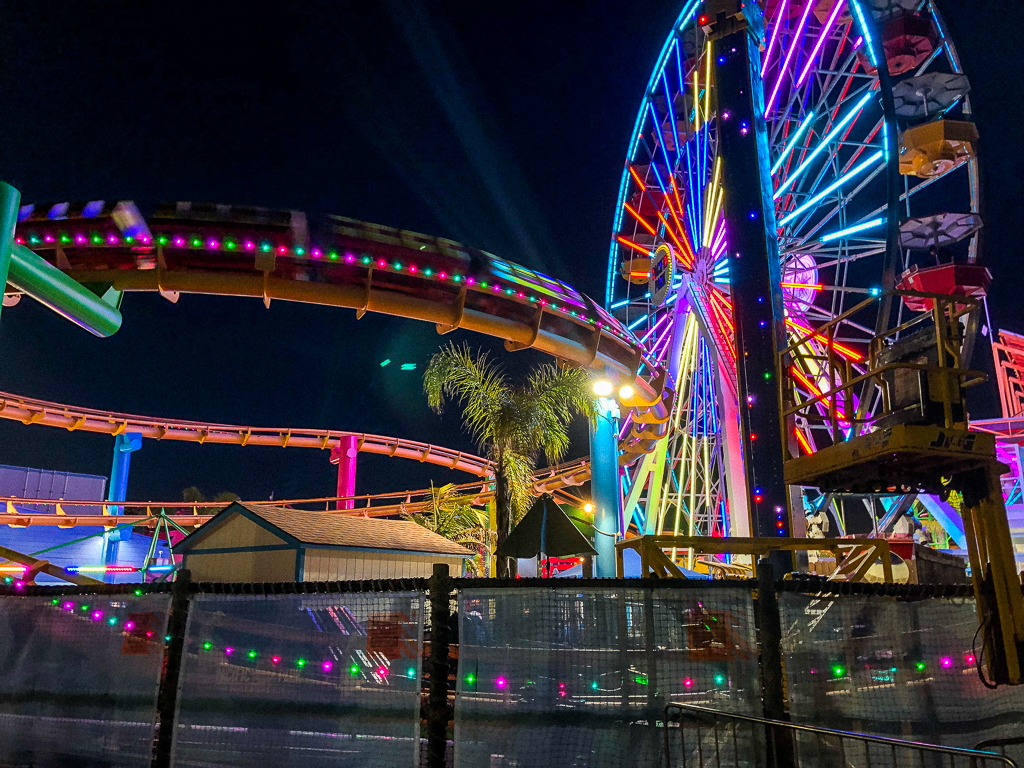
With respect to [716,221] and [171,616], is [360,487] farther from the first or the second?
[171,616]

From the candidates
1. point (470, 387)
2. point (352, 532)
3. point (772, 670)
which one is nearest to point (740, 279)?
point (470, 387)

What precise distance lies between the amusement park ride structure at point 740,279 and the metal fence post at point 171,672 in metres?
2.62

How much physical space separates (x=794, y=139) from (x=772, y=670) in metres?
13.6

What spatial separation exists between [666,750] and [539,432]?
370 inches

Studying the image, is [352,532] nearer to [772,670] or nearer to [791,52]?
[772,670]

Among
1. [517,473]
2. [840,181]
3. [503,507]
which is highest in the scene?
[840,181]

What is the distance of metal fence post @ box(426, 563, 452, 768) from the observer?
13.8 ft

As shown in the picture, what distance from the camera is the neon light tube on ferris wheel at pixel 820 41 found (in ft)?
47.0

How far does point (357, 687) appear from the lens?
4.37 m

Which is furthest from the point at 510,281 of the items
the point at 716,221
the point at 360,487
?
the point at 360,487

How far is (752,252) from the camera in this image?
42.3 ft

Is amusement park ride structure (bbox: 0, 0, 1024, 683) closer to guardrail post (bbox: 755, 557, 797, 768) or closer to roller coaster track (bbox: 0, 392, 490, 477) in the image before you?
guardrail post (bbox: 755, 557, 797, 768)

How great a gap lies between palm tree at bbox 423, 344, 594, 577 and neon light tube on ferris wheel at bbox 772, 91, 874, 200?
5.57 metres

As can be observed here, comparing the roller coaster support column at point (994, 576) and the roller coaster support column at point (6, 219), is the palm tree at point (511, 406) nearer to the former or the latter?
the roller coaster support column at point (6, 219)
